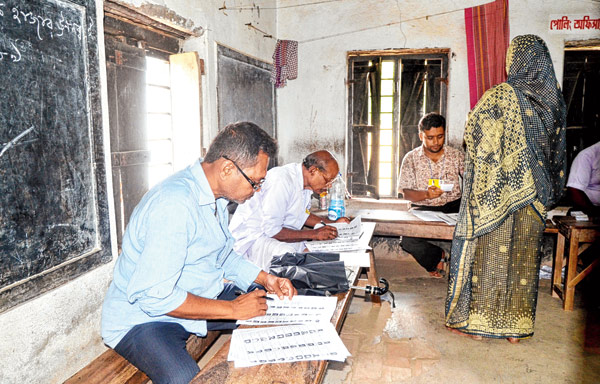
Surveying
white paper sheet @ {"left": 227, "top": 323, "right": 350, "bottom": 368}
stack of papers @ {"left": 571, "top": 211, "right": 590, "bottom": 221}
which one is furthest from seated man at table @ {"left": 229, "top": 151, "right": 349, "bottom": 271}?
stack of papers @ {"left": 571, "top": 211, "right": 590, "bottom": 221}

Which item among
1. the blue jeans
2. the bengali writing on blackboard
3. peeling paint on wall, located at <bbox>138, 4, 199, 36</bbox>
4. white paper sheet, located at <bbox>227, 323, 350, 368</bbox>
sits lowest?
the blue jeans

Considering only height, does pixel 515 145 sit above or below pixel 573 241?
above

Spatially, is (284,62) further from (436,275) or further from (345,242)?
(345,242)

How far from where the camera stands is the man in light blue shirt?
61.1 inches

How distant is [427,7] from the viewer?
17.1ft

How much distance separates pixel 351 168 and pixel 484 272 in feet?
9.59

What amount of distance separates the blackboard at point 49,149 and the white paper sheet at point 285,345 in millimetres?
1171

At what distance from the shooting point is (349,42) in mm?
5441

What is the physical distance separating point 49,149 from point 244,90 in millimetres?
2764

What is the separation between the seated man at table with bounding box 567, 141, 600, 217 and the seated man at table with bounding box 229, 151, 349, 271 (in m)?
2.77

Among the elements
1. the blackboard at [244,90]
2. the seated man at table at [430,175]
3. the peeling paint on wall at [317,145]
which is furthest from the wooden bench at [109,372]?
the peeling paint on wall at [317,145]

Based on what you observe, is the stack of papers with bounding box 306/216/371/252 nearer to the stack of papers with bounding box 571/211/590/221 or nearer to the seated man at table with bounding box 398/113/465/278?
the seated man at table with bounding box 398/113/465/278

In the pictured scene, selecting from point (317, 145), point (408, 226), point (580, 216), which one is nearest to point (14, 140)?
point (408, 226)

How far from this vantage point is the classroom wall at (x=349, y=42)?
5.00m
